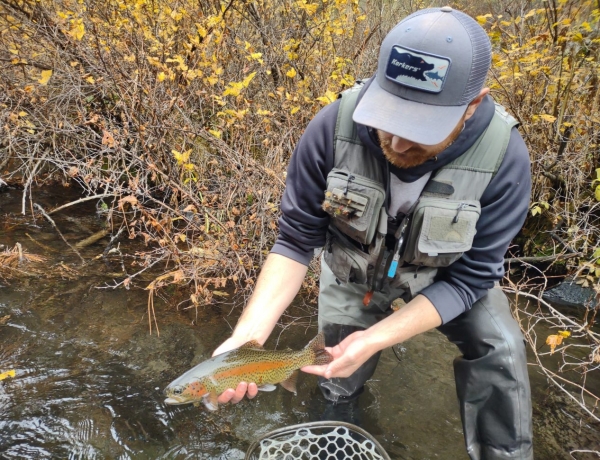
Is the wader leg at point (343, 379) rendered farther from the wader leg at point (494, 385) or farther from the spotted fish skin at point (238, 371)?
the wader leg at point (494, 385)

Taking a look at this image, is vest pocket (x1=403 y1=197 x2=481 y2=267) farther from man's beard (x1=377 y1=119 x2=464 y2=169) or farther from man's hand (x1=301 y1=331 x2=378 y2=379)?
man's hand (x1=301 y1=331 x2=378 y2=379)

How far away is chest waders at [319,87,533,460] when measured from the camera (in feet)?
7.44

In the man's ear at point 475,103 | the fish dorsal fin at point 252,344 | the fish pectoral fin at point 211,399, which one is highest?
the man's ear at point 475,103

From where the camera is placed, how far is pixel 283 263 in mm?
2516

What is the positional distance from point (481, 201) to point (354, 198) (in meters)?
0.63

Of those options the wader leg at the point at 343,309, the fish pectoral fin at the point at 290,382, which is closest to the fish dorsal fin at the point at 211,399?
the fish pectoral fin at the point at 290,382

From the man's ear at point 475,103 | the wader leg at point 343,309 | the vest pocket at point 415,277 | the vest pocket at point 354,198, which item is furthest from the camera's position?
the wader leg at point 343,309

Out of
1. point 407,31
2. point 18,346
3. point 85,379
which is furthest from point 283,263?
point 18,346

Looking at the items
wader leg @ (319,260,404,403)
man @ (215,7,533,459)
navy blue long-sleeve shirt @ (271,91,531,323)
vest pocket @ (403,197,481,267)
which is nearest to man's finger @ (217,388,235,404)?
man @ (215,7,533,459)

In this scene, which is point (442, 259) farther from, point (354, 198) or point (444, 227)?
point (354, 198)

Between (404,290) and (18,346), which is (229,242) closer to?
(18,346)

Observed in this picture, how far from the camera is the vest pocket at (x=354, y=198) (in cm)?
233

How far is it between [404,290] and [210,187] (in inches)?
138

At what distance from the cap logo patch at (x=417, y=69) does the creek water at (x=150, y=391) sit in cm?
244
